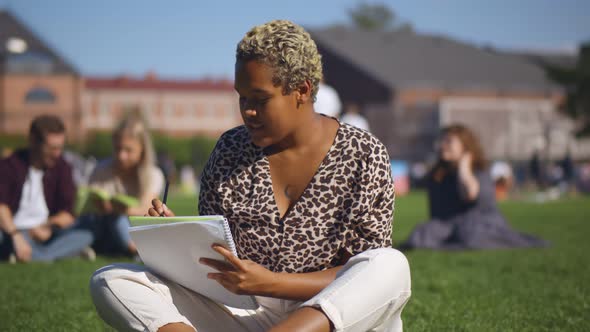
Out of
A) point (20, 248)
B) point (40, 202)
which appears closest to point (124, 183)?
point (40, 202)

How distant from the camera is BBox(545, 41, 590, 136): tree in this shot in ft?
168

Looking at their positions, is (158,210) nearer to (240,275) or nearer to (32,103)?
(240,275)

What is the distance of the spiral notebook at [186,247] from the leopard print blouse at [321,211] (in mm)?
209

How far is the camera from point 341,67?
5491 centimetres

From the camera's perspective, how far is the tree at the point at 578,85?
51.1 metres

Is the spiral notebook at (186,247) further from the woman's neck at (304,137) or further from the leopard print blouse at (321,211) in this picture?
the woman's neck at (304,137)

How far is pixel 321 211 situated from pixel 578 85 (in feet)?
178

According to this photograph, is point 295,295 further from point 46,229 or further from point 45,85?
point 45,85

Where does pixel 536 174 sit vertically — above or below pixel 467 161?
below

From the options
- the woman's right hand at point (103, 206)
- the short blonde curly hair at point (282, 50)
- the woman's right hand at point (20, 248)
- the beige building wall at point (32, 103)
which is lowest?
the beige building wall at point (32, 103)

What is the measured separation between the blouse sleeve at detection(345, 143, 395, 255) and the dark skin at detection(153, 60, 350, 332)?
9 cm

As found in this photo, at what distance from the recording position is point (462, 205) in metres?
9.17

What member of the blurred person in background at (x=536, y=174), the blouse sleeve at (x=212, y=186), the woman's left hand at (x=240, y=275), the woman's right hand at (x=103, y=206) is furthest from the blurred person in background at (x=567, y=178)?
the woman's left hand at (x=240, y=275)

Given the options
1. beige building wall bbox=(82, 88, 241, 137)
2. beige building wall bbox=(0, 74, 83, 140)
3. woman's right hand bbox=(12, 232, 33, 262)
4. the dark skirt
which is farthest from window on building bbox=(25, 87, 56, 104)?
woman's right hand bbox=(12, 232, 33, 262)
